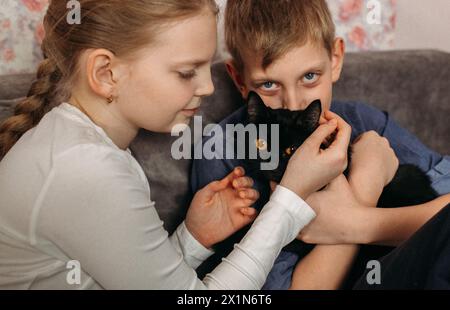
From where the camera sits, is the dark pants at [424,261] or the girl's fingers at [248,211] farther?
the girl's fingers at [248,211]

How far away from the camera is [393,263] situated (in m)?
0.89

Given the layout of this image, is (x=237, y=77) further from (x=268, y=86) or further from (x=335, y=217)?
(x=335, y=217)

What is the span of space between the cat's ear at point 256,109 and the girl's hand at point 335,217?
0.22 m

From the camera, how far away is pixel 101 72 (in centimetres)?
95

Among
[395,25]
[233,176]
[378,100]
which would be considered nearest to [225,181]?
[233,176]

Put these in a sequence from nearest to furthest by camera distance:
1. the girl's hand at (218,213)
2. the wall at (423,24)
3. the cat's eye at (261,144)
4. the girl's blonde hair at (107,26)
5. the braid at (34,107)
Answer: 1. the girl's blonde hair at (107,26)
2. the braid at (34,107)
3. the girl's hand at (218,213)
4. the cat's eye at (261,144)
5. the wall at (423,24)

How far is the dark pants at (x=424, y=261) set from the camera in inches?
31.4

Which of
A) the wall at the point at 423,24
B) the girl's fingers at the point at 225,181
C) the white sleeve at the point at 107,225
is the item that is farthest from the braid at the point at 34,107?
the wall at the point at 423,24

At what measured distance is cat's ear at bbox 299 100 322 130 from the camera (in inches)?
45.4

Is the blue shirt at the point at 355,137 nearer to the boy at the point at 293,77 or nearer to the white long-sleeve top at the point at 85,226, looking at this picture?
the boy at the point at 293,77
